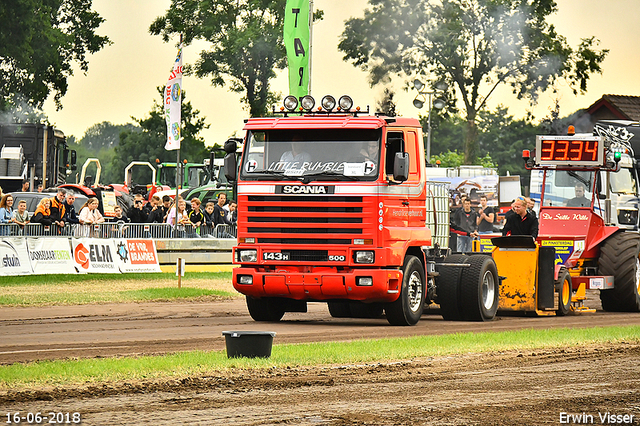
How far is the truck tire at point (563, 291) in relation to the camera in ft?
63.5

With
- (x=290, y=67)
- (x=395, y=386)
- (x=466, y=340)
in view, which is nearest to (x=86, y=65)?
(x=290, y=67)

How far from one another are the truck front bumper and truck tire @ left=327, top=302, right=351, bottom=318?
2.86 meters

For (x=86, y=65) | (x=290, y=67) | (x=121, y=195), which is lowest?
(x=121, y=195)

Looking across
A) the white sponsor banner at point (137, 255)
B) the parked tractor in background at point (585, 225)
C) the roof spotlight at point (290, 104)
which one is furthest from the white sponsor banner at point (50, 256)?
the parked tractor in background at point (585, 225)

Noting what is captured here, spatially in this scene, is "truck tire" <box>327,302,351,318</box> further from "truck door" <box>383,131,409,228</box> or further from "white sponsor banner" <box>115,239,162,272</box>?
"white sponsor banner" <box>115,239,162,272</box>

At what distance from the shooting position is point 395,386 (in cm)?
1012

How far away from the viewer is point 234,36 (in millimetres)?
60062

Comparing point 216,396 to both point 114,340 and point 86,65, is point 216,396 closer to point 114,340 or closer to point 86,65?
point 114,340

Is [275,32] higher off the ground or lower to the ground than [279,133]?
higher

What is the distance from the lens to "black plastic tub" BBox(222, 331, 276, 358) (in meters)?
11.6

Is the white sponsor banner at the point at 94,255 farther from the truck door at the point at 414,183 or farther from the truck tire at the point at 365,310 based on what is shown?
the truck door at the point at 414,183

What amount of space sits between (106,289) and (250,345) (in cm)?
1312

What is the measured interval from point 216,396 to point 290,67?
59.9ft

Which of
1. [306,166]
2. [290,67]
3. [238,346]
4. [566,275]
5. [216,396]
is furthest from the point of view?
[290,67]
